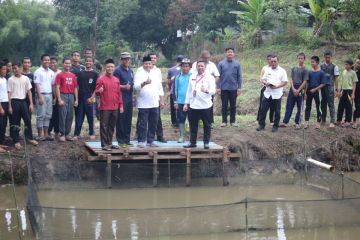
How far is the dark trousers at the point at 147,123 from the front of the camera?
10.6 m

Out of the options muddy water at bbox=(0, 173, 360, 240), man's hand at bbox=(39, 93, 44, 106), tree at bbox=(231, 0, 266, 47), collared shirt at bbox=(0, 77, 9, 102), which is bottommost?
muddy water at bbox=(0, 173, 360, 240)

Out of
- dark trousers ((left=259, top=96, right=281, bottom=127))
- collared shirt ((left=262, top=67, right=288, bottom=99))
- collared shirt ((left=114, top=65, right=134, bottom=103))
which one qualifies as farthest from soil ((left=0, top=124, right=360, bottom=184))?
collared shirt ((left=114, top=65, right=134, bottom=103))

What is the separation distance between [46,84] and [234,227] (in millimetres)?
4880

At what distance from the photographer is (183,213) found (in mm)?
7191

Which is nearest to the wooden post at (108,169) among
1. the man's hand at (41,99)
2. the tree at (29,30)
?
the man's hand at (41,99)

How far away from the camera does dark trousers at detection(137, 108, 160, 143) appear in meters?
10.6

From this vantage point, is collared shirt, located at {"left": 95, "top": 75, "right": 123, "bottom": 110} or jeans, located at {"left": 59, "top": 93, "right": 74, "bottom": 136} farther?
jeans, located at {"left": 59, "top": 93, "right": 74, "bottom": 136}

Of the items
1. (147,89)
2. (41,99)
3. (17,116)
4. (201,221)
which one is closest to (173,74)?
(147,89)

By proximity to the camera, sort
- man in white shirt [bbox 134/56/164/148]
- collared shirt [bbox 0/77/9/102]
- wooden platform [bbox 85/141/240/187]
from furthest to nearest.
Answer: man in white shirt [bbox 134/56/164/148] → wooden platform [bbox 85/141/240/187] → collared shirt [bbox 0/77/9/102]

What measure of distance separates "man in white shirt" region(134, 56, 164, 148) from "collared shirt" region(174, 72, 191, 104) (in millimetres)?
524

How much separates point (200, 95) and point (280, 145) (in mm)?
2520

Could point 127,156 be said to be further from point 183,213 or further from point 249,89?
point 249,89

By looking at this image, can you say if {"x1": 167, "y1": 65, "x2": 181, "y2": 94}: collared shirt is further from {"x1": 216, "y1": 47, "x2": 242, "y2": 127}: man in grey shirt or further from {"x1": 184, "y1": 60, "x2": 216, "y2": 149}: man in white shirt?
{"x1": 184, "y1": 60, "x2": 216, "y2": 149}: man in white shirt

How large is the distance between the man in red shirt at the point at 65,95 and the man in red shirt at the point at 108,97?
81 centimetres
